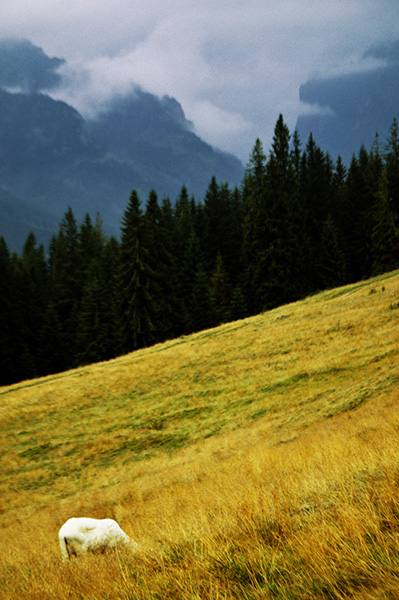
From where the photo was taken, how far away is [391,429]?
20.3 ft

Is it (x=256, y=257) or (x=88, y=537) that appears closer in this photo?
(x=88, y=537)

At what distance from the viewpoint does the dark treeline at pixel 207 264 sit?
1708 inches

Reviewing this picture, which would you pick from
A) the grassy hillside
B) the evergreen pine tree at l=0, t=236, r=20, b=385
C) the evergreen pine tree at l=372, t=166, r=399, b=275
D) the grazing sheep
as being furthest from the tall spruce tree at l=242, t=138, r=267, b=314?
the grazing sheep

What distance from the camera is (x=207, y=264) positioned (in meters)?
59.2

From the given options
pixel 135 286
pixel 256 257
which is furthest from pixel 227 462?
pixel 256 257

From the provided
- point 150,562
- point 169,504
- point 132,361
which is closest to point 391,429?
point 169,504

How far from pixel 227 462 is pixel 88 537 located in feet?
14.2

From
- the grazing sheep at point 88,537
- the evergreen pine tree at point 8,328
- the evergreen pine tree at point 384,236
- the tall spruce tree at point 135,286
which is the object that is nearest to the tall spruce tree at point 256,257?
the tall spruce tree at point 135,286

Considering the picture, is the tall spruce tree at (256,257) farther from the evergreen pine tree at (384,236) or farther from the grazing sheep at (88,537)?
the grazing sheep at (88,537)

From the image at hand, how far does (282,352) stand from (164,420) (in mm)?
7010

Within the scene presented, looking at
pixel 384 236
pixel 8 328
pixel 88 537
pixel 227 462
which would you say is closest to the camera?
pixel 88 537

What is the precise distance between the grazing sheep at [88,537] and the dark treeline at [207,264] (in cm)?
3583

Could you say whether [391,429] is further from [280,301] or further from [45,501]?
[280,301]

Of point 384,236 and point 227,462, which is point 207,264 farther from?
point 227,462
